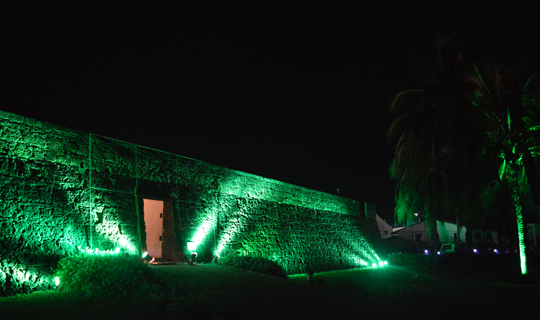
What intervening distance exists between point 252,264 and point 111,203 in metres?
4.15

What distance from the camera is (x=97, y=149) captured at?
409 inches

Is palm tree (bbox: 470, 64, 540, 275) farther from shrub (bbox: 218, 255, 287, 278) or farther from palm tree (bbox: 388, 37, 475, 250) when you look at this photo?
shrub (bbox: 218, 255, 287, 278)

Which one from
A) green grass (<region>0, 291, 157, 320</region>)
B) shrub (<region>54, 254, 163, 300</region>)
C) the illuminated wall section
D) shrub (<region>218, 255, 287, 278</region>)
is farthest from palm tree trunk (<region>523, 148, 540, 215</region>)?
the illuminated wall section

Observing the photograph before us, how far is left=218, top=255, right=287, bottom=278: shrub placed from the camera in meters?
12.1

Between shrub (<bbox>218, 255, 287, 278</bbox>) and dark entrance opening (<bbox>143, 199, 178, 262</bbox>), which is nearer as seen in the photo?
shrub (<bbox>218, 255, 287, 278</bbox>)

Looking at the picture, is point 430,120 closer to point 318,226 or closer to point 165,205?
point 318,226

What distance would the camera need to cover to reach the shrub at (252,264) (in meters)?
12.1

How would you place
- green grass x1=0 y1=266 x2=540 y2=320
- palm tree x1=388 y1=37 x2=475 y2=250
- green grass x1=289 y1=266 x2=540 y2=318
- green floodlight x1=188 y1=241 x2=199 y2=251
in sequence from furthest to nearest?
1. palm tree x1=388 y1=37 x2=475 y2=250
2. green floodlight x1=188 y1=241 x2=199 y2=251
3. green grass x1=289 y1=266 x2=540 y2=318
4. green grass x1=0 y1=266 x2=540 y2=320

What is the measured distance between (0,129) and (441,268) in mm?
18574

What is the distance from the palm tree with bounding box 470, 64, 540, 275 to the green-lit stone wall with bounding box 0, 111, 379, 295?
25.5ft

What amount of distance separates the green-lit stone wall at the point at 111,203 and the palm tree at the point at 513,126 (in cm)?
776

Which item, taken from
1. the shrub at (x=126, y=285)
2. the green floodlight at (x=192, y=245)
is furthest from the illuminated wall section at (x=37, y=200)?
the green floodlight at (x=192, y=245)

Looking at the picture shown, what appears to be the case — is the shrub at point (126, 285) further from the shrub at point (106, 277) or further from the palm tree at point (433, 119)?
the palm tree at point (433, 119)

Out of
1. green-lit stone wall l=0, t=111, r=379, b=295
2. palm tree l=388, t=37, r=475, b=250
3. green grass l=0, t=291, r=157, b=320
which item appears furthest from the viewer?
palm tree l=388, t=37, r=475, b=250
